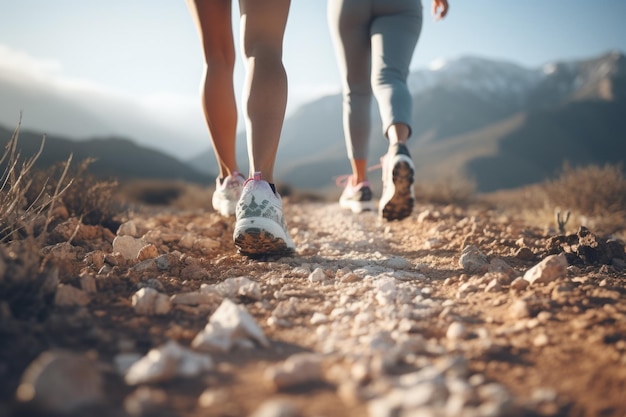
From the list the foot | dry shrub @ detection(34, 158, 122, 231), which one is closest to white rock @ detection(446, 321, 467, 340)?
the foot

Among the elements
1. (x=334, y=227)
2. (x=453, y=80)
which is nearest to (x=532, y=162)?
(x=334, y=227)

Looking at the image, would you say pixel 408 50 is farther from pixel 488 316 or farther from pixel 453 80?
pixel 453 80

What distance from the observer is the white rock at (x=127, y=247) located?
184cm

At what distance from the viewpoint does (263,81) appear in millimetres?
1992

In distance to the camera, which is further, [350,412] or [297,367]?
[297,367]

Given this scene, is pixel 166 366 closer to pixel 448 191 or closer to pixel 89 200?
pixel 89 200

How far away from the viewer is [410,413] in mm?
672

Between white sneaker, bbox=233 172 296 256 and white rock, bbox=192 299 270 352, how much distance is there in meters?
0.76

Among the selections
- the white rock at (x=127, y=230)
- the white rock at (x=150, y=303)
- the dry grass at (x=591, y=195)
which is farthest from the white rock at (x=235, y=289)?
the dry grass at (x=591, y=195)

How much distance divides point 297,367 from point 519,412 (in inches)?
15.4

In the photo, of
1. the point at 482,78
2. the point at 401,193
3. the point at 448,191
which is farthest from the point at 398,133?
the point at 482,78

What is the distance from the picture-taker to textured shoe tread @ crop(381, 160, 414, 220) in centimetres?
225

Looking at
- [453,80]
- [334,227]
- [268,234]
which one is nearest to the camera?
[268,234]

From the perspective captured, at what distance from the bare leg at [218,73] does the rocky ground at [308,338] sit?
93 centimetres
